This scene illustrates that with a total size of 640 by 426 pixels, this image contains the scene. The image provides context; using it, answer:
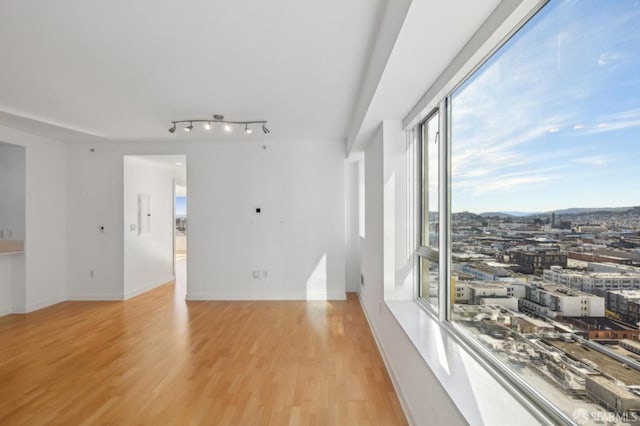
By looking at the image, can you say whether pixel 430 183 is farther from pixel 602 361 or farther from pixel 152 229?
pixel 152 229

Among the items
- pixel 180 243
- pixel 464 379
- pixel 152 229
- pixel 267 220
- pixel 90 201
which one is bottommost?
pixel 180 243

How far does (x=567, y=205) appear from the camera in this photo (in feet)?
3.71

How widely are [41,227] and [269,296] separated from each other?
12.3 ft

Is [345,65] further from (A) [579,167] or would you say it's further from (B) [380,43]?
(A) [579,167]

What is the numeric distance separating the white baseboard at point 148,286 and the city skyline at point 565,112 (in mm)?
5843

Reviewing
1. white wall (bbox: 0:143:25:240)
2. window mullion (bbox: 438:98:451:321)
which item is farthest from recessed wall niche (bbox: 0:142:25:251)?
window mullion (bbox: 438:98:451:321)

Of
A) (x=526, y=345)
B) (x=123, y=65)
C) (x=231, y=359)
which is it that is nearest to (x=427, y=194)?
(x=526, y=345)

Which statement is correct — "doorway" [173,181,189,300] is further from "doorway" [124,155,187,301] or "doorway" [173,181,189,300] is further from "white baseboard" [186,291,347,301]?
"white baseboard" [186,291,347,301]

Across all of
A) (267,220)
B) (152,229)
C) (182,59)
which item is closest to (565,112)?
(182,59)

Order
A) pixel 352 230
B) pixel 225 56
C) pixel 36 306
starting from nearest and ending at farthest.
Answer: pixel 225 56, pixel 36 306, pixel 352 230

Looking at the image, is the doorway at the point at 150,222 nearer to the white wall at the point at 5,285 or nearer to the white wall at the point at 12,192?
the white wall at the point at 12,192

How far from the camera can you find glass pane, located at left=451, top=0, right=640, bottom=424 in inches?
35.9

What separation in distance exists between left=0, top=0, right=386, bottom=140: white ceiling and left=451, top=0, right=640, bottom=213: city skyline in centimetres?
95

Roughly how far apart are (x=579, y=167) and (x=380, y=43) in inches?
57.7
